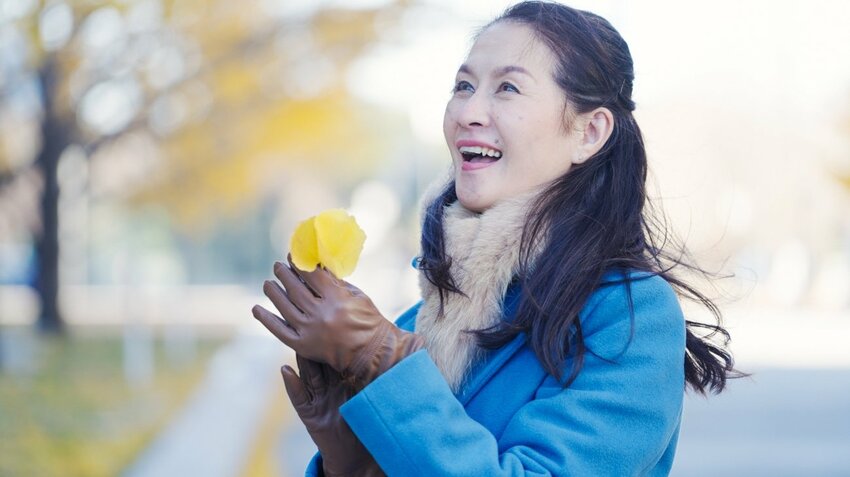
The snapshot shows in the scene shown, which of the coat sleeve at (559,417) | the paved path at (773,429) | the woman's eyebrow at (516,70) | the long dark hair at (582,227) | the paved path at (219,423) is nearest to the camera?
the coat sleeve at (559,417)

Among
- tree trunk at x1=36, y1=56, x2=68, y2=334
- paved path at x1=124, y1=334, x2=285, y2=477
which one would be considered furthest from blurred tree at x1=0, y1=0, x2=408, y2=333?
paved path at x1=124, y1=334, x2=285, y2=477

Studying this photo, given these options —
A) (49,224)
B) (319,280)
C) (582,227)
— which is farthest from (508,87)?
(49,224)

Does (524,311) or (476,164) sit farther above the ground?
(476,164)

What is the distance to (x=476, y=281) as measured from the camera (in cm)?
207

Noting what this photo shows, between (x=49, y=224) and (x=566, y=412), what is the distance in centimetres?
1561

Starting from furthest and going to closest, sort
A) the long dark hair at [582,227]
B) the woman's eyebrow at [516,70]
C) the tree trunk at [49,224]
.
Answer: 1. the tree trunk at [49,224]
2. the woman's eyebrow at [516,70]
3. the long dark hair at [582,227]

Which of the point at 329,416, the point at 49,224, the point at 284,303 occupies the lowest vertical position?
the point at 49,224

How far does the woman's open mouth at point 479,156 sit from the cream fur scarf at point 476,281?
9 centimetres

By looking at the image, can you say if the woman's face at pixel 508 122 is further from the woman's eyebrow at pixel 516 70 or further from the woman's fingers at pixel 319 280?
the woman's fingers at pixel 319 280

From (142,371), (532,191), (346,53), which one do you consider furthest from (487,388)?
(142,371)

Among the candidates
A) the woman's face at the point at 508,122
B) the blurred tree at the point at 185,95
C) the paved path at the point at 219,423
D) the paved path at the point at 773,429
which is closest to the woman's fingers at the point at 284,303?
the woman's face at the point at 508,122

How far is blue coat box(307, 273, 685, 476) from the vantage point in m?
1.81

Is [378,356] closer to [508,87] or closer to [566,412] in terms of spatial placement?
[566,412]

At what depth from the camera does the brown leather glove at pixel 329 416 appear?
6.59ft
